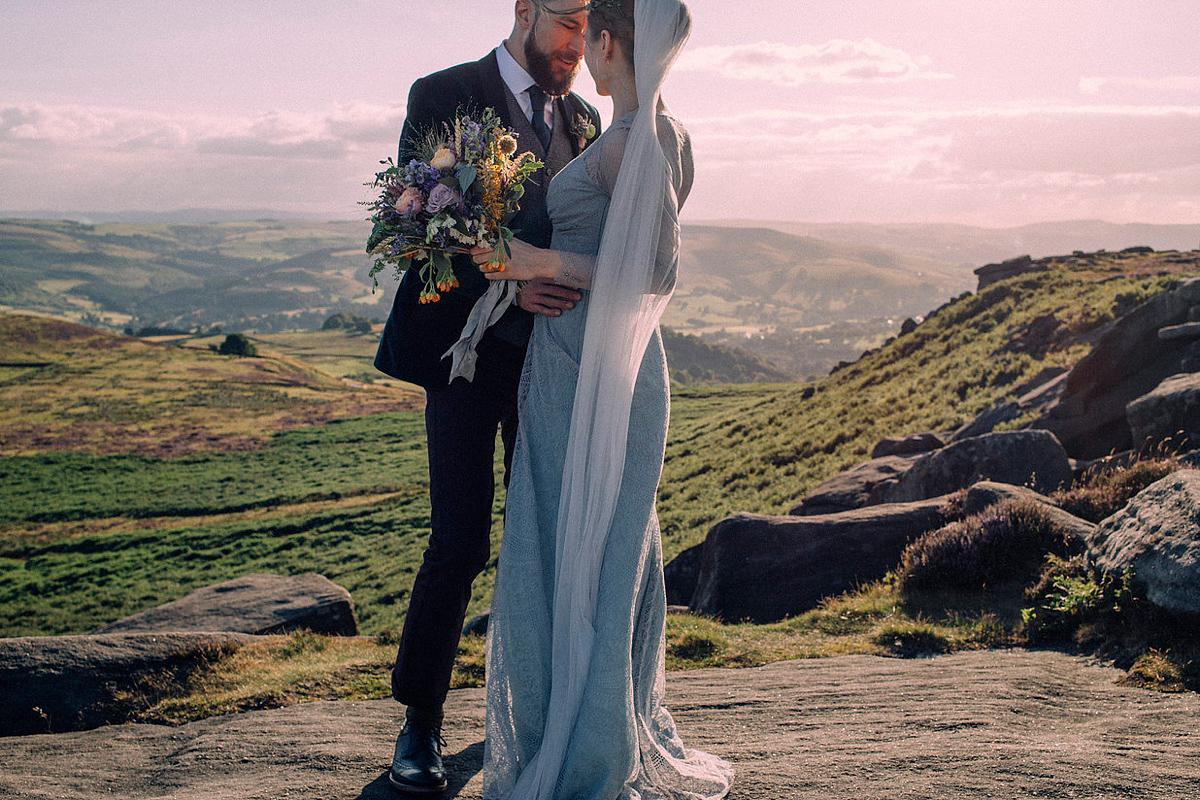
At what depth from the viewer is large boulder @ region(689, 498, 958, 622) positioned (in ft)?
28.1

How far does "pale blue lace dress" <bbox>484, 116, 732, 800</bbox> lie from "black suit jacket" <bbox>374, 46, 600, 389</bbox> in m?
0.16

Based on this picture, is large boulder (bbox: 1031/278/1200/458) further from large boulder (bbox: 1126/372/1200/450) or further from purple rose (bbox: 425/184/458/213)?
purple rose (bbox: 425/184/458/213)

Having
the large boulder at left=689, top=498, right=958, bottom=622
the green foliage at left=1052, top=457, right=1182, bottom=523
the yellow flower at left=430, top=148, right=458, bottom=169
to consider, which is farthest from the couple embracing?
the green foliage at left=1052, top=457, right=1182, bottom=523

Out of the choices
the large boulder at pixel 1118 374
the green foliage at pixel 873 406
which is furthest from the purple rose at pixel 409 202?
the green foliage at pixel 873 406

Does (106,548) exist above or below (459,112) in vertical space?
below

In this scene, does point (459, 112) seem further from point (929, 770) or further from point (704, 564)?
point (704, 564)

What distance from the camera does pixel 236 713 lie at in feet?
17.3

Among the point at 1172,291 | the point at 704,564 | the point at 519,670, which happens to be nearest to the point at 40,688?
the point at 519,670

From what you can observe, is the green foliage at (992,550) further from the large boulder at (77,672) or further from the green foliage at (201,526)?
the green foliage at (201,526)

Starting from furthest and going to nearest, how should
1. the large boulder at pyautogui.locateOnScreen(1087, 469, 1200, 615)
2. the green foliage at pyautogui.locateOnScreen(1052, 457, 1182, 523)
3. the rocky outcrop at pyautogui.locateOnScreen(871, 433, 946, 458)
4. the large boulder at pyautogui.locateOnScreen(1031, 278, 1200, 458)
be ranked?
the rocky outcrop at pyautogui.locateOnScreen(871, 433, 946, 458)
the large boulder at pyautogui.locateOnScreen(1031, 278, 1200, 458)
the green foliage at pyautogui.locateOnScreen(1052, 457, 1182, 523)
the large boulder at pyautogui.locateOnScreen(1087, 469, 1200, 615)

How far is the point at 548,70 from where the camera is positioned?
13.2ft

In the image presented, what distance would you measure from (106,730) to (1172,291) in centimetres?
1487

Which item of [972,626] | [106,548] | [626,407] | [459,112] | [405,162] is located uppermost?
[459,112]

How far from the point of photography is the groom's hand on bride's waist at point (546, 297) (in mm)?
3648
